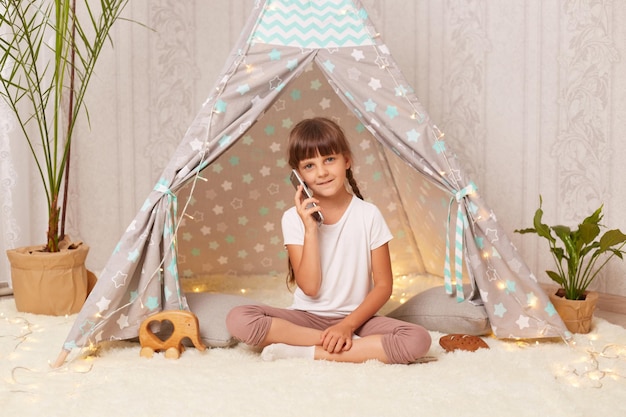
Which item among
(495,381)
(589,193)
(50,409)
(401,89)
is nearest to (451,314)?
(495,381)

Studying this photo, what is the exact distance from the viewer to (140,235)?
2.12m

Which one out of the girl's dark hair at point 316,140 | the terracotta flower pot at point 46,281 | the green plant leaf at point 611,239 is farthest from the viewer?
the terracotta flower pot at point 46,281

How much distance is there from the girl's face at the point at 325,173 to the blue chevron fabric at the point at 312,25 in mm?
365

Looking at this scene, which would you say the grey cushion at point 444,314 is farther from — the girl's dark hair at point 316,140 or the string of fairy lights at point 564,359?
the girl's dark hair at point 316,140

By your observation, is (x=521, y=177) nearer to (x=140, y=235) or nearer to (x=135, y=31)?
(x=140, y=235)

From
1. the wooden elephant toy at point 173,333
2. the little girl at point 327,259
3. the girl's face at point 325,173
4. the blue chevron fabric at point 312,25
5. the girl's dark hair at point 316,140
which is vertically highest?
the blue chevron fabric at point 312,25

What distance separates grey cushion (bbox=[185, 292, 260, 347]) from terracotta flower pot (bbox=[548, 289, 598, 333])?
104 cm

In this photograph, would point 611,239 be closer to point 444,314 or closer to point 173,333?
point 444,314

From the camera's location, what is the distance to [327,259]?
219cm

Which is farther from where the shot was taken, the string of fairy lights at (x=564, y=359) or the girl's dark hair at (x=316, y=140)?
the girl's dark hair at (x=316, y=140)

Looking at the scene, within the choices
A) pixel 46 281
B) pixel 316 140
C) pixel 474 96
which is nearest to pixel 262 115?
pixel 316 140

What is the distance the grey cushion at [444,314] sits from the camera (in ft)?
7.40

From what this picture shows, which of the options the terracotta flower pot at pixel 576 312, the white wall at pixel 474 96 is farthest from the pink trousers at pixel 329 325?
the white wall at pixel 474 96

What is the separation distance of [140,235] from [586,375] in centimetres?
137
